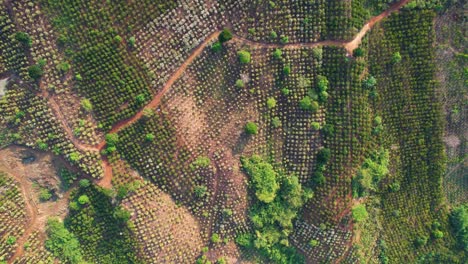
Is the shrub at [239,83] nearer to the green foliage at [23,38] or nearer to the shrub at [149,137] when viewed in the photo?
the shrub at [149,137]

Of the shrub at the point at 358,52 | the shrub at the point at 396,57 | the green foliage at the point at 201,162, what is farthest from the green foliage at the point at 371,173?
the green foliage at the point at 201,162

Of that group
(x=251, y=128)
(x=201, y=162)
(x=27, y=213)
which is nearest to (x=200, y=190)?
(x=201, y=162)

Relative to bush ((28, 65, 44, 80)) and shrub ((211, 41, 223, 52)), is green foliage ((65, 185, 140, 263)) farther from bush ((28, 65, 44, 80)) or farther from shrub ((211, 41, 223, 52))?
shrub ((211, 41, 223, 52))

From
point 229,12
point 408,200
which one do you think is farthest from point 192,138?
point 408,200

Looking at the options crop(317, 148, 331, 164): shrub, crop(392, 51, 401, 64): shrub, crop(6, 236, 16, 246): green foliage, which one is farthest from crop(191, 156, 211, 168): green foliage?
crop(392, 51, 401, 64): shrub

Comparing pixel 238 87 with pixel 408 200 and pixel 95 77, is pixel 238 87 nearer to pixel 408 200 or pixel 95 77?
pixel 95 77

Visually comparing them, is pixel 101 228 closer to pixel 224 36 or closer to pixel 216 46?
pixel 216 46
